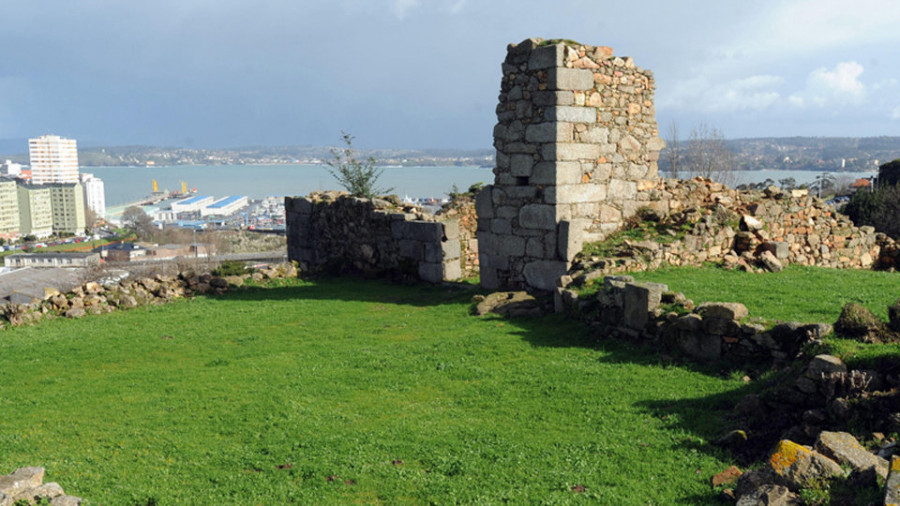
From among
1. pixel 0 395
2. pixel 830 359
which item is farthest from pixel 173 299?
pixel 830 359

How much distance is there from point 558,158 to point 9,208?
14773cm

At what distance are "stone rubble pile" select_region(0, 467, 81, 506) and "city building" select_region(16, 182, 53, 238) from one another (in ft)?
486

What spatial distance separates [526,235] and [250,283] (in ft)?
23.4

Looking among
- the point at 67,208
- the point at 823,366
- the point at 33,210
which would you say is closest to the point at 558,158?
the point at 823,366

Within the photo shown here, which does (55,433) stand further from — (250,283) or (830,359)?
(250,283)

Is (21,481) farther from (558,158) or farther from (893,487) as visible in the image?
(558,158)

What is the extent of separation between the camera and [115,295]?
1466 centimetres

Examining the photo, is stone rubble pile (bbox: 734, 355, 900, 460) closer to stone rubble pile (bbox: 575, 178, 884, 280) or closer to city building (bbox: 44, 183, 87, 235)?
stone rubble pile (bbox: 575, 178, 884, 280)

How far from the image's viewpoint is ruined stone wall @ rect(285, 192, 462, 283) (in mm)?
16219

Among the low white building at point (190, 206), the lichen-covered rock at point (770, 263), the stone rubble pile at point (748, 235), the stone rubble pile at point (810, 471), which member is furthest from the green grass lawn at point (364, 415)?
the low white building at point (190, 206)

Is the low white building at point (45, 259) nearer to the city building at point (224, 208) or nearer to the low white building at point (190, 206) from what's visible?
Result: the city building at point (224, 208)

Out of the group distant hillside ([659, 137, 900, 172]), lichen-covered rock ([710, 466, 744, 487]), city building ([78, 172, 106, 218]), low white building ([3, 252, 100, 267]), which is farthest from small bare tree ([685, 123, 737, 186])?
city building ([78, 172, 106, 218])

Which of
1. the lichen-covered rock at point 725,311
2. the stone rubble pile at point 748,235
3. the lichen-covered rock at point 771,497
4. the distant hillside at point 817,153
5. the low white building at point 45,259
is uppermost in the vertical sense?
the distant hillside at point 817,153

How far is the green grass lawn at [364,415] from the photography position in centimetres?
573
